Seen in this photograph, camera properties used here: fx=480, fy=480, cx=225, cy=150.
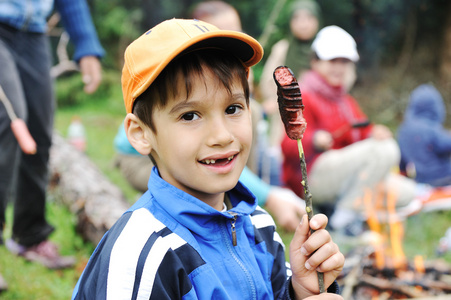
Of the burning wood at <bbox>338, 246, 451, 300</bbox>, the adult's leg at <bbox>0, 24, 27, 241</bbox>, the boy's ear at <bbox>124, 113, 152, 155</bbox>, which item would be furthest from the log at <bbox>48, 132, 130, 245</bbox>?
the boy's ear at <bbox>124, 113, 152, 155</bbox>

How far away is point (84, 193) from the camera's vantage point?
3.93 meters

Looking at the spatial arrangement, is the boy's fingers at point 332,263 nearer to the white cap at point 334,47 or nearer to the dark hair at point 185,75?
the dark hair at point 185,75

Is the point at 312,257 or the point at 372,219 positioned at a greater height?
the point at 312,257

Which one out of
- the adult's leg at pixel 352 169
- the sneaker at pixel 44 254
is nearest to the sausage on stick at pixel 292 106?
the sneaker at pixel 44 254

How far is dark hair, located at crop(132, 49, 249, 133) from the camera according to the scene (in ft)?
4.37

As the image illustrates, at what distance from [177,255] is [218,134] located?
35 centimetres

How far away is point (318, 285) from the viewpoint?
1.44 m

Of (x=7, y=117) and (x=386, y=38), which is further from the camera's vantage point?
(x=386, y=38)

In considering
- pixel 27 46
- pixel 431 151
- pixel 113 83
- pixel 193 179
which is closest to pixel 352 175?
pixel 431 151

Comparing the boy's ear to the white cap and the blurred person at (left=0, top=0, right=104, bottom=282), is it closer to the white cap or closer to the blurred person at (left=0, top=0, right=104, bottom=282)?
the blurred person at (left=0, top=0, right=104, bottom=282)

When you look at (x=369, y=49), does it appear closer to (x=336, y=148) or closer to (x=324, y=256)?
(x=336, y=148)

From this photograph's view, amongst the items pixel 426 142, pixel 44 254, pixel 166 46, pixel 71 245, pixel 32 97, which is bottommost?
pixel 71 245

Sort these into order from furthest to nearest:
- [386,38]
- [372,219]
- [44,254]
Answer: [386,38] → [372,219] → [44,254]

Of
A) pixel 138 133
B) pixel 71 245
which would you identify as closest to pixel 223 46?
pixel 138 133
